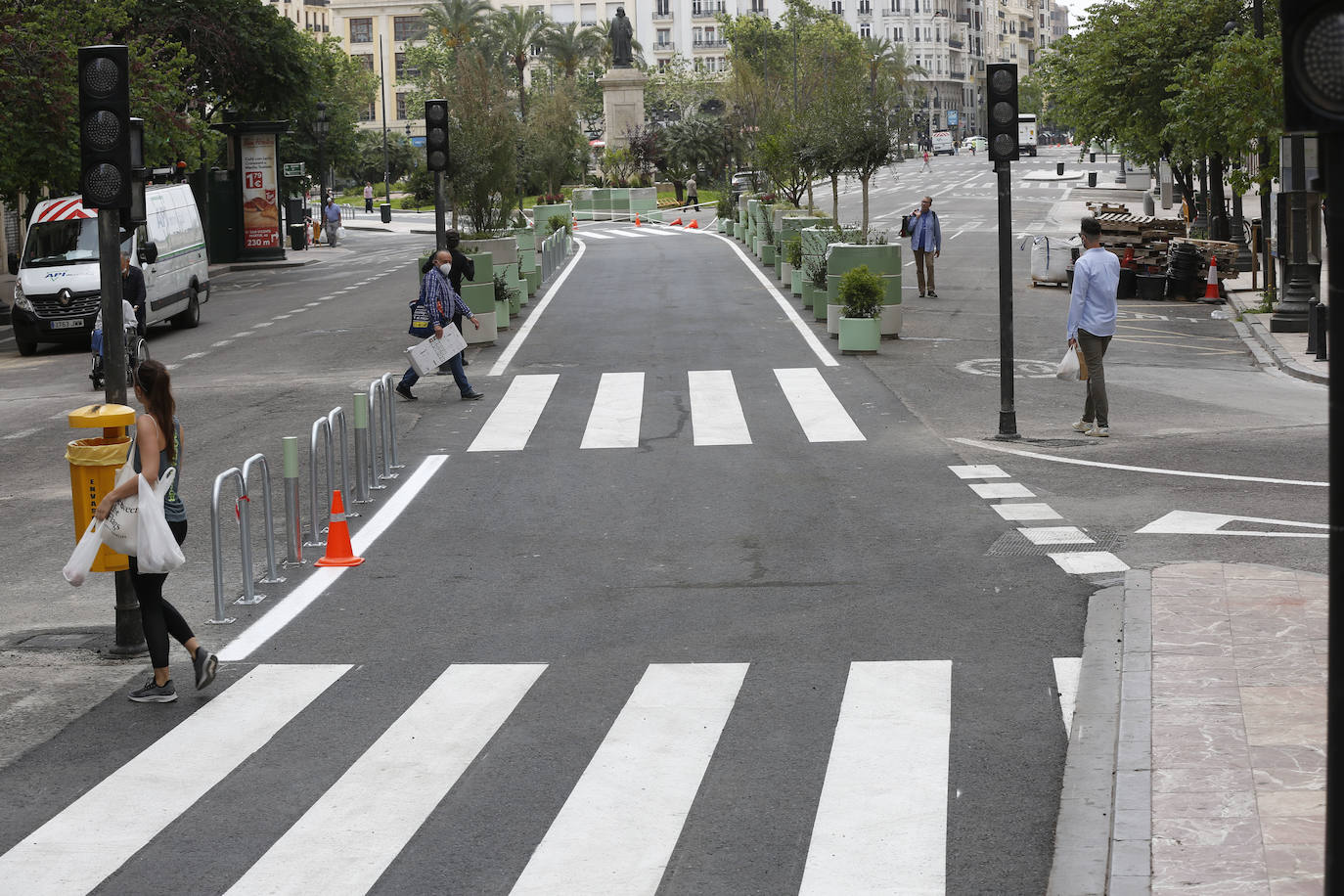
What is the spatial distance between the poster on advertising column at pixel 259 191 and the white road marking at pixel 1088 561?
41.5 m

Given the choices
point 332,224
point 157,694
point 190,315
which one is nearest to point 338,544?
point 157,694

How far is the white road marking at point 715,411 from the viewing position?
52.9 feet

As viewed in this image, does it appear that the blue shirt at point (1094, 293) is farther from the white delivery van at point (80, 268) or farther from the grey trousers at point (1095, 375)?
the white delivery van at point (80, 268)

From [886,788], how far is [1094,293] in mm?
9528

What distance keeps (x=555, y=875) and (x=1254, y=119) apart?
78.5ft

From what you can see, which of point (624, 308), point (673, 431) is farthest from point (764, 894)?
point (624, 308)

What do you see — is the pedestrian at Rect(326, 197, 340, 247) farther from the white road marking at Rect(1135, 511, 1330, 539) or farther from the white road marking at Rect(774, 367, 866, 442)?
the white road marking at Rect(1135, 511, 1330, 539)

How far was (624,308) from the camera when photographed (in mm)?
28891

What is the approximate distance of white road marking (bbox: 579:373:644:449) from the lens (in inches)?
635

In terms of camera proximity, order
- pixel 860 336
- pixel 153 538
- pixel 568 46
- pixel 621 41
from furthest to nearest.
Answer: pixel 568 46 → pixel 621 41 → pixel 860 336 → pixel 153 538

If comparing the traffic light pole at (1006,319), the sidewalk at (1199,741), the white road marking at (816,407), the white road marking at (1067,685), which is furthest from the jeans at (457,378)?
the white road marking at (1067,685)

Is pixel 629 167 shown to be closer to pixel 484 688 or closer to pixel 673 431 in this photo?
pixel 673 431

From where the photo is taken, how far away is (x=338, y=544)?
1123cm

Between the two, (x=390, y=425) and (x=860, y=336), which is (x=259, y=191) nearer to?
(x=860, y=336)
